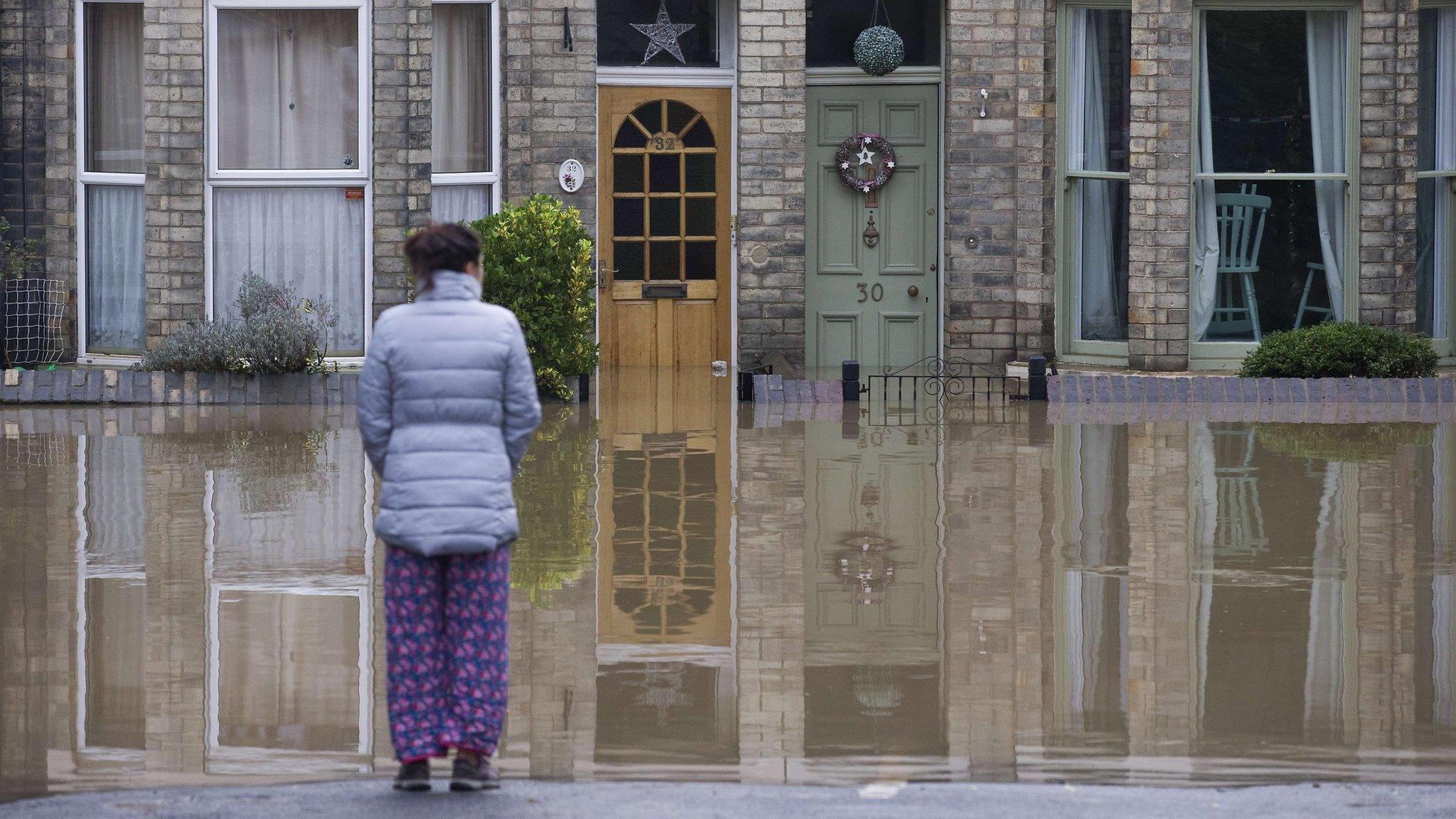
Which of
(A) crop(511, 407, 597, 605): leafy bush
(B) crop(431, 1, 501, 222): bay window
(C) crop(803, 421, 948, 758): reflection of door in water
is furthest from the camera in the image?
(B) crop(431, 1, 501, 222): bay window

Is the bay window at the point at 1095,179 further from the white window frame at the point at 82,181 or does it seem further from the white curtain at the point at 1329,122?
the white window frame at the point at 82,181

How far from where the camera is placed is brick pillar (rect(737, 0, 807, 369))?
17.0m

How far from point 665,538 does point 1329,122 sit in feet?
31.7

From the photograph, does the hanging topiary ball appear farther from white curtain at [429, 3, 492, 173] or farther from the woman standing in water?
the woman standing in water

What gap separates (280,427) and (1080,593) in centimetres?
697

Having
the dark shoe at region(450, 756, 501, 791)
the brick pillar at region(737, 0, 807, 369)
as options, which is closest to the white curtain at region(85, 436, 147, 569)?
the dark shoe at region(450, 756, 501, 791)

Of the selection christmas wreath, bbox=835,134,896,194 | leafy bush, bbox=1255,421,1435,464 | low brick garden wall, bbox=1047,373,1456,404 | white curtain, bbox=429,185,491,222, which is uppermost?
christmas wreath, bbox=835,134,896,194

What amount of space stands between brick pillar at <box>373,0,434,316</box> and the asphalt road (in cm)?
1111

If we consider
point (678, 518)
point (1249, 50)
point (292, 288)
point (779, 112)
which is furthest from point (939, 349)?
point (678, 518)

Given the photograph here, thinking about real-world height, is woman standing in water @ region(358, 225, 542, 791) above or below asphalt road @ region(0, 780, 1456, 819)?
above

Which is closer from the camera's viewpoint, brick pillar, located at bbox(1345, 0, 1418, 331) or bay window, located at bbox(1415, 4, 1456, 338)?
brick pillar, located at bbox(1345, 0, 1418, 331)

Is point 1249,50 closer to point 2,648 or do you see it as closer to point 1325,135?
point 1325,135

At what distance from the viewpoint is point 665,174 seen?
17.6 meters

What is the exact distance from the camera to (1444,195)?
17.2 metres
